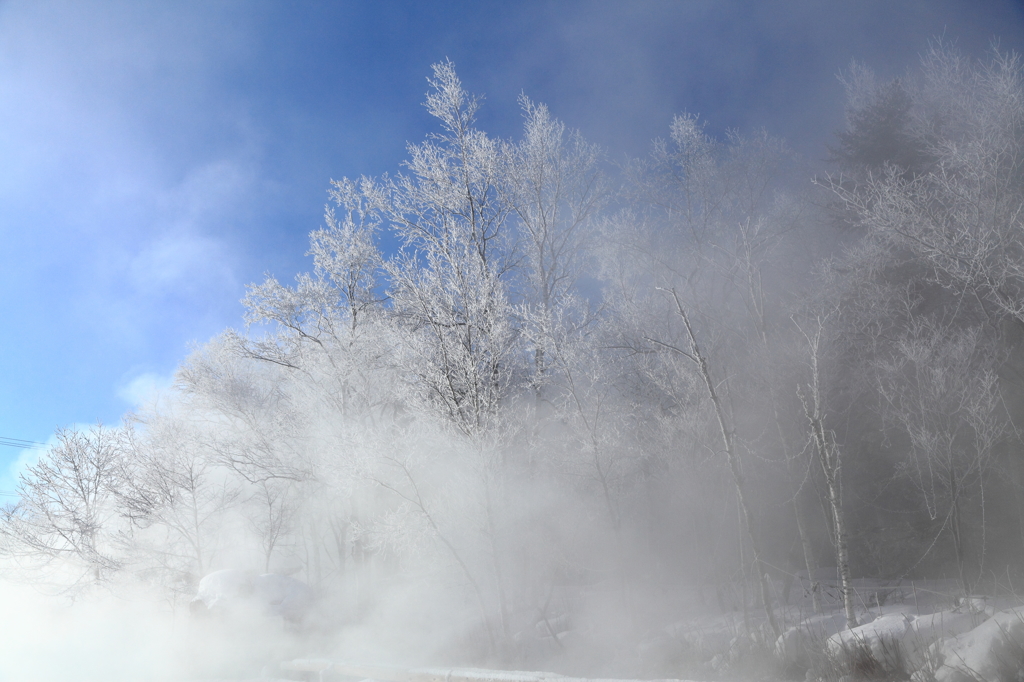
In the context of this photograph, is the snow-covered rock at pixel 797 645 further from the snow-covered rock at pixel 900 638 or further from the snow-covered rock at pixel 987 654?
the snow-covered rock at pixel 987 654

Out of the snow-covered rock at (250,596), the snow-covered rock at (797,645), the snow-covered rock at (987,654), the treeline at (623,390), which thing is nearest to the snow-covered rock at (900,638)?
the snow-covered rock at (987,654)

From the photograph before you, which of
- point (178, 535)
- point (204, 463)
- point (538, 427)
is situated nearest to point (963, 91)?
point (538, 427)

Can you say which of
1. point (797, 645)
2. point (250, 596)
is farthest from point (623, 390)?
point (250, 596)

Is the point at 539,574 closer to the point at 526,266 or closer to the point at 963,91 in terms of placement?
the point at 526,266

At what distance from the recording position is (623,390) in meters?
15.2

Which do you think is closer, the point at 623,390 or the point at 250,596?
the point at 250,596

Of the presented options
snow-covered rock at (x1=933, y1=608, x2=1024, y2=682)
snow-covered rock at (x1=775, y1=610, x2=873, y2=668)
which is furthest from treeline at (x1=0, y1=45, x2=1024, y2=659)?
snow-covered rock at (x1=933, y1=608, x2=1024, y2=682)

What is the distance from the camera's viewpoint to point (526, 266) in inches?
625

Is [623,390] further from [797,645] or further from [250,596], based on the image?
[250,596]

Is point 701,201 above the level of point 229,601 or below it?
above

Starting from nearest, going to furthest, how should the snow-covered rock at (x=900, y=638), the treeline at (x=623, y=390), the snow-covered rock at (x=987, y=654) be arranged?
the snow-covered rock at (x=987, y=654)
the snow-covered rock at (x=900, y=638)
the treeline at (x=623, y=390)

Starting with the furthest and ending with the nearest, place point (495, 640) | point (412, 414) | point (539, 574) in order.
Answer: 1. point (539, 574)
2. point (412, 414)
3. point (495, 640)

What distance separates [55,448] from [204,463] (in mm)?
5450

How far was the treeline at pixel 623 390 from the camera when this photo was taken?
37.6 ft
